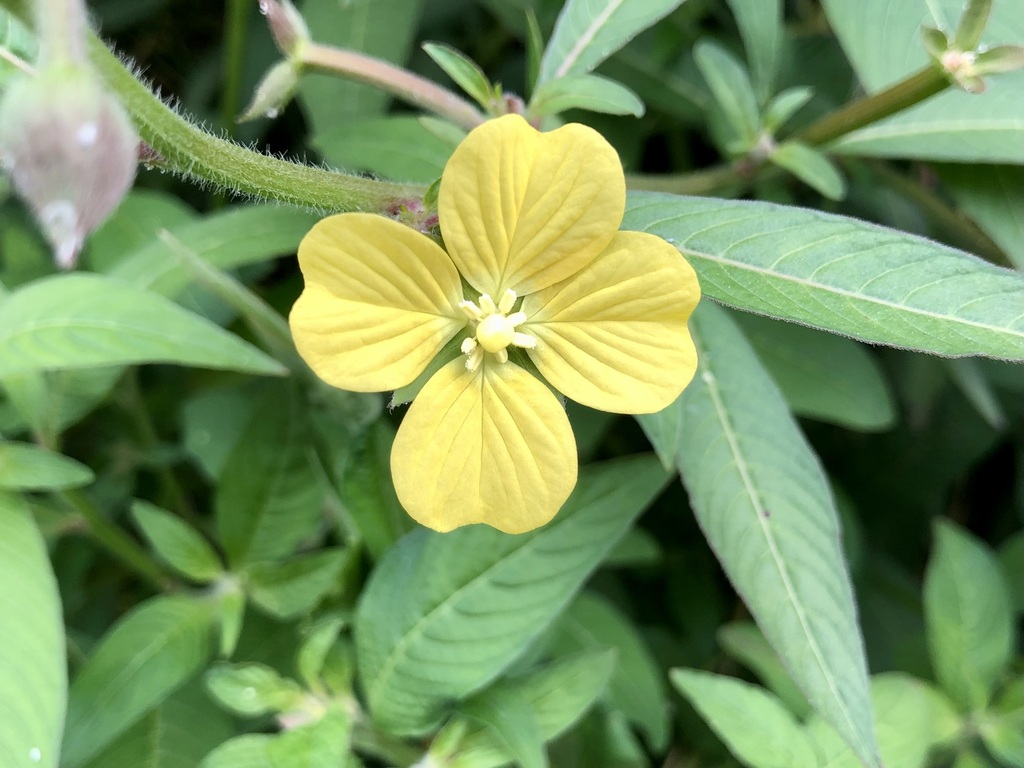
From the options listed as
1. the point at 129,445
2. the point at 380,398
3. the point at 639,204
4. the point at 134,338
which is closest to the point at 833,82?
the point at 639,204

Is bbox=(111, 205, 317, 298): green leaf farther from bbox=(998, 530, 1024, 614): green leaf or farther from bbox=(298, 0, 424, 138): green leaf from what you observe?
bbox=(998, 530, 1024, 614): green leaf

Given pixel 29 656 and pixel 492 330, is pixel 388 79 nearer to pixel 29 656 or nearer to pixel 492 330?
pixel 492 330

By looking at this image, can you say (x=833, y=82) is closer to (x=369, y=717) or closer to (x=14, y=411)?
(x=369, y=717)

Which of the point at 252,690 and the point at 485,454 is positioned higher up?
the point at 485,454

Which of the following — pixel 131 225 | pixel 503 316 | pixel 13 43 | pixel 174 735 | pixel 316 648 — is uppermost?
pixel 13 43

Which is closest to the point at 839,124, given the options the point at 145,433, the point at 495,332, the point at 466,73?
the point at 466,73

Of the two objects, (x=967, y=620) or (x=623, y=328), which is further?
(x=967, y=620)

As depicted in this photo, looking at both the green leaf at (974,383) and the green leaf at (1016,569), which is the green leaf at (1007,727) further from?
the green leaf at (974,383)
